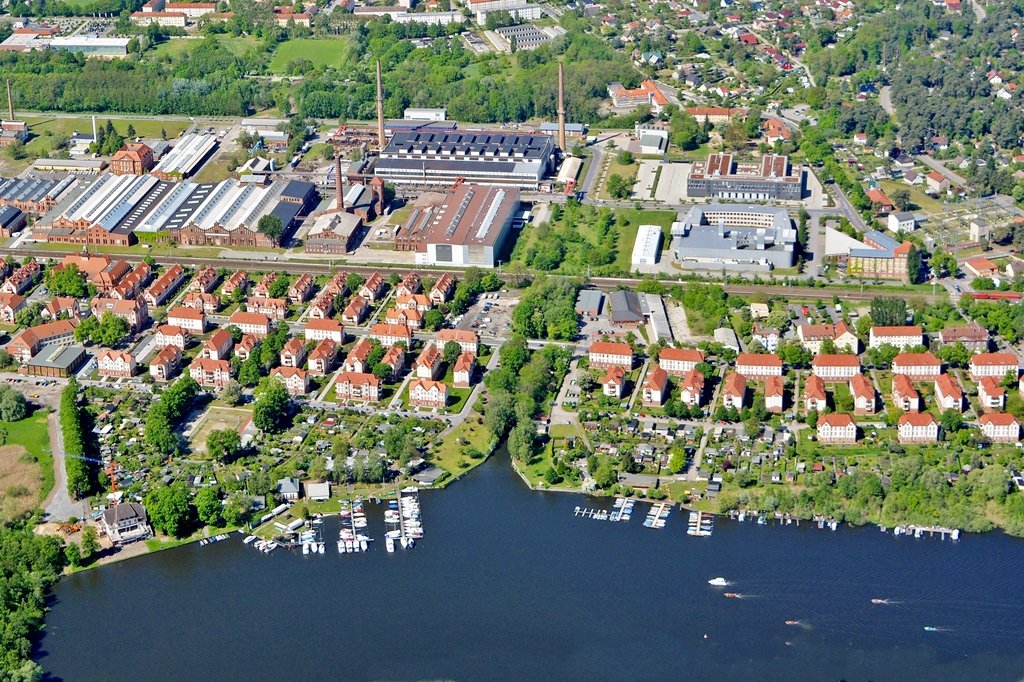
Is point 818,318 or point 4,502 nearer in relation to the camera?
point 4,502

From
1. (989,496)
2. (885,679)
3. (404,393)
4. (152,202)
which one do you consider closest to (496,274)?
(404,393)

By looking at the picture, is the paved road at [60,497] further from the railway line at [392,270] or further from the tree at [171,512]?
the railway line at [392,270]

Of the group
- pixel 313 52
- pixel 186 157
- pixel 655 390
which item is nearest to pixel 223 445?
pixel 655 390

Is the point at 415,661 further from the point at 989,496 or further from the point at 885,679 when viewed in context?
the point at 989,496

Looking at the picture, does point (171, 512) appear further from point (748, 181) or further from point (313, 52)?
point (313, 52)

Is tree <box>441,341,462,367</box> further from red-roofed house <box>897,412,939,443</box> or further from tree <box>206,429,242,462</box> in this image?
red-roofed house <box>897,412,939,443</box>

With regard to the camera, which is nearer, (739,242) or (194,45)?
(739,242)

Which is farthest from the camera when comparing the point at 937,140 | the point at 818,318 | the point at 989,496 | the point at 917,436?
the point at 937,140
